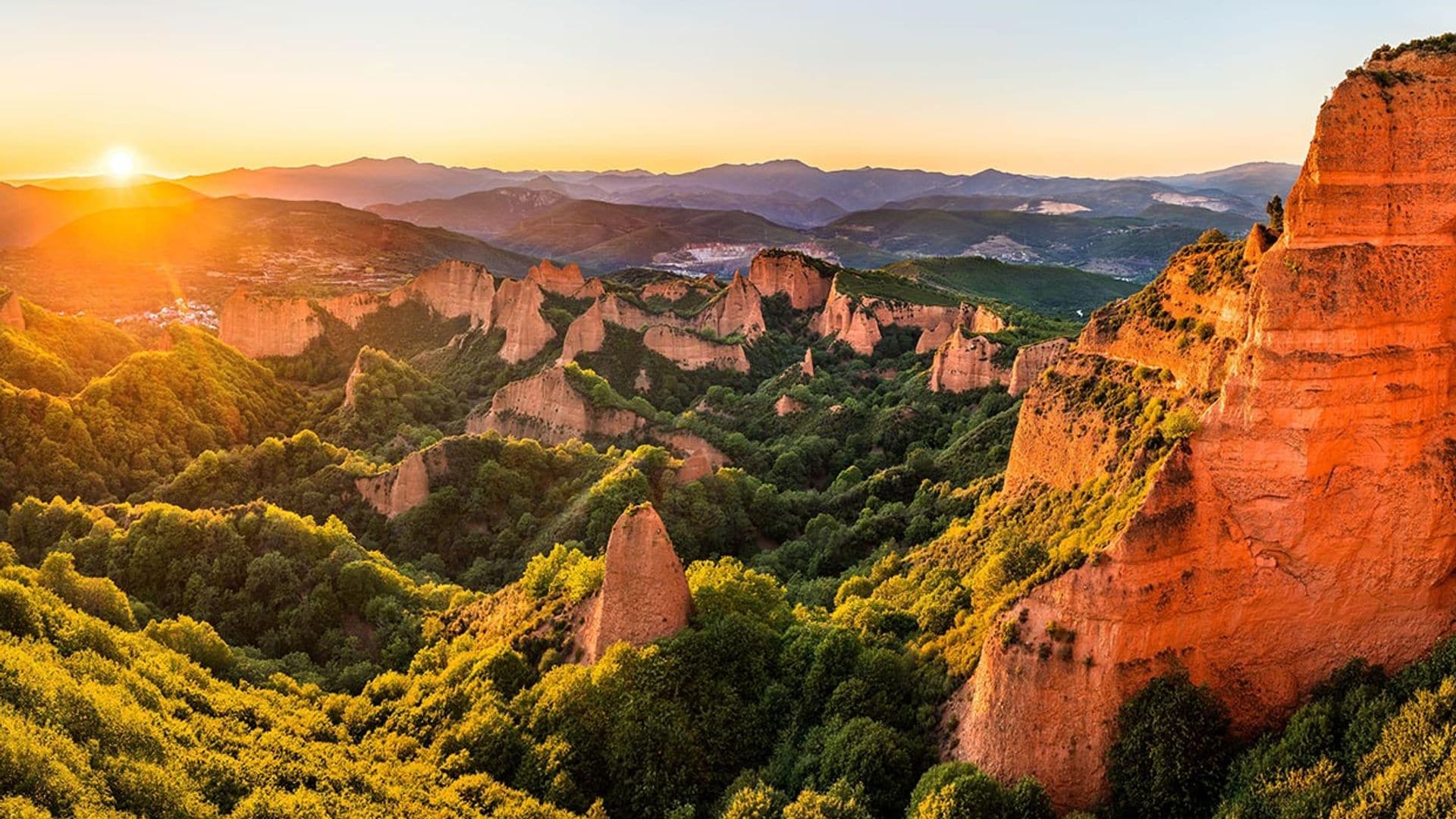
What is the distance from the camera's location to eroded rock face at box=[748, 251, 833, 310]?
122188mm

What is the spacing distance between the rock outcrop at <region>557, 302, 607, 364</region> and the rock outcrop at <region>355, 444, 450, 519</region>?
110 ft

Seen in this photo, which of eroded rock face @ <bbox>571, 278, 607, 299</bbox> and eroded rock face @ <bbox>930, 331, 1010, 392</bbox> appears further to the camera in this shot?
eroded rock face @ <bbox>571, 278, 607, 299</bbox>

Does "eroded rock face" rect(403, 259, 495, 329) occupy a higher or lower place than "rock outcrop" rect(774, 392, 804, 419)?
higher

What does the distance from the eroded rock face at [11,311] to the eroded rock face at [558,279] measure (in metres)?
43.8

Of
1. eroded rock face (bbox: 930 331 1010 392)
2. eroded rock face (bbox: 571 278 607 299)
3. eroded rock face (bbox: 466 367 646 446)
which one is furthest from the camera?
eroded rock face (bbox: 571 278 607 299)

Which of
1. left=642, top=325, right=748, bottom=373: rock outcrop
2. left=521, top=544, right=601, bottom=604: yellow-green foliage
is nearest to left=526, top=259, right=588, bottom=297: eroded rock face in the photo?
left=642, top=325, right=748, bottom=373: rock outcrop

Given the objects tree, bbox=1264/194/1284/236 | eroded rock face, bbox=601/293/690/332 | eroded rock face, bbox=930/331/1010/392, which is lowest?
eroded rock face, bbox=930/331/1010/392

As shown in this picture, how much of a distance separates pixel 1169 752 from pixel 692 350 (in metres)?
71.2

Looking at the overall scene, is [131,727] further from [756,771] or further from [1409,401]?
[1409,401]

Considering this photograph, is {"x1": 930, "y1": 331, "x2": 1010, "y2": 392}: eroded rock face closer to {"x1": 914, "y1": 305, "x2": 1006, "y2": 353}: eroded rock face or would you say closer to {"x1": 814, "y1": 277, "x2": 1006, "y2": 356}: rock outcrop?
{"x1": 914, "y1": 305, "x2": 1006, "y2": 353}: eroded rock face

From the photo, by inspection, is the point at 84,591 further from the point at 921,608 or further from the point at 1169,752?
the point at 1169,752

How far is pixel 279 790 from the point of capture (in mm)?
21016

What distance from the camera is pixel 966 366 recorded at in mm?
70938

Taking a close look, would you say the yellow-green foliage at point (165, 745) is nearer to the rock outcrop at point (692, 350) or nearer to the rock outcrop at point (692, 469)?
the rock outcrop at point (692, 469)
